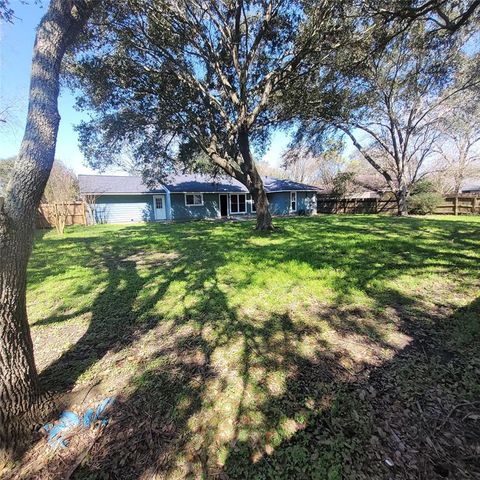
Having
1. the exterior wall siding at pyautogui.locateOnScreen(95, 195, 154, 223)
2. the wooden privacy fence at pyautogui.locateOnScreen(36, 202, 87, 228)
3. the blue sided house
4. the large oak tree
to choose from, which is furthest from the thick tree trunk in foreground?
the exterior wall siding at pyautogui.locateOnScreen(95, 195, 154, 223)

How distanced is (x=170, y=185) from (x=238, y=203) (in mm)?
5624

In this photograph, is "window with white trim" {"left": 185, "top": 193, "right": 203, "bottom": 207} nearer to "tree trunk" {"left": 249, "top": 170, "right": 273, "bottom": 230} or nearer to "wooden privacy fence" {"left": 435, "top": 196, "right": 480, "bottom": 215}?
"tree trunk" {"left": 249, "top": 170, "right": 273, "bottom": 230}

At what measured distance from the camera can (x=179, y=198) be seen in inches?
785

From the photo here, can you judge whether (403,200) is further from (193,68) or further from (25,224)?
(25,224)

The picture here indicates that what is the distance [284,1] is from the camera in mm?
7859

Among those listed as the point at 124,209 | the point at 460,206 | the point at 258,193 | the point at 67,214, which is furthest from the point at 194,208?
the point at 460,206

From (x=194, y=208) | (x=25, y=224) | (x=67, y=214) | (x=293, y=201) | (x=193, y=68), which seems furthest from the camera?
(x=293, y=201)

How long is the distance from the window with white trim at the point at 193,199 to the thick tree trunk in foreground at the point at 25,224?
59.9 feet

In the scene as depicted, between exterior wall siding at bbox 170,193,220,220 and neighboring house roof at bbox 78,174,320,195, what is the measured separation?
66cm

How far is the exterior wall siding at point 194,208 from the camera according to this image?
19.8m

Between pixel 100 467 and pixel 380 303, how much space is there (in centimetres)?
346

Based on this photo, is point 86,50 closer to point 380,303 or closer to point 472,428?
point 380,303

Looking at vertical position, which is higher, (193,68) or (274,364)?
(193,68)

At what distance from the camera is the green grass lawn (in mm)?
1737
